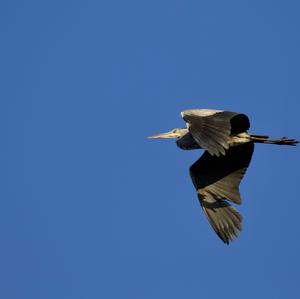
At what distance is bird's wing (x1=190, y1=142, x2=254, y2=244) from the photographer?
13.7m

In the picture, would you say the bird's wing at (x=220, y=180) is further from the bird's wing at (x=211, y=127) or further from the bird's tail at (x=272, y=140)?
the bird's wing at (x=211, y=127)

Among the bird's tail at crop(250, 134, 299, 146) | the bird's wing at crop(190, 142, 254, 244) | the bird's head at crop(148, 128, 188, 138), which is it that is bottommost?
the bird's wing at crop(190, 142, 254, 244)

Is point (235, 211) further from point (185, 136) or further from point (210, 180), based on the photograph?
point (185, 136)

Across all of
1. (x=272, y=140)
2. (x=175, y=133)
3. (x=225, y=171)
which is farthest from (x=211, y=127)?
(x=175, y=133)

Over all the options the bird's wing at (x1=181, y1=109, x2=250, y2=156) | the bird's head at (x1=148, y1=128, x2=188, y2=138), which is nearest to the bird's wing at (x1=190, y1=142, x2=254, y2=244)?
the bird's head at (x1=148, y1=128, x2=188, y2=138)

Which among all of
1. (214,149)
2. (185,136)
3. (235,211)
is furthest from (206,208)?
(214,149)

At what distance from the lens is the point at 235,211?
1369 cm

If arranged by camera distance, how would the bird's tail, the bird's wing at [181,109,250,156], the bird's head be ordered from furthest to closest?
the bird's head < the bird's tail < the bird's wing at [181,109,250,156]

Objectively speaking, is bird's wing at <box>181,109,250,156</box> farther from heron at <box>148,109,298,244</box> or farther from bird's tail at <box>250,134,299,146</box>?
bird's tail at <box>250,134,299,146</box>

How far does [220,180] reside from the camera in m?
14.2

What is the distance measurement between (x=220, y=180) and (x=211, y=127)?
2.42 m

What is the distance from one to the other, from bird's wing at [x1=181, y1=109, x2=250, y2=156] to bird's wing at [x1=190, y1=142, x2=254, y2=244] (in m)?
1.14

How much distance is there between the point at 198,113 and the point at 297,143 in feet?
6.85

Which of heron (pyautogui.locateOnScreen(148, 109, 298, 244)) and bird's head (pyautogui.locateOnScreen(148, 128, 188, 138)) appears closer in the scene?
heron (pyautogui.locateOnScreen(148, 109, 298, 244))
